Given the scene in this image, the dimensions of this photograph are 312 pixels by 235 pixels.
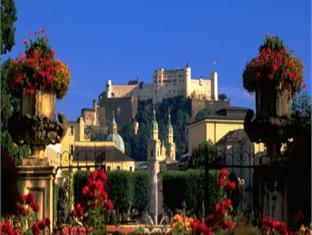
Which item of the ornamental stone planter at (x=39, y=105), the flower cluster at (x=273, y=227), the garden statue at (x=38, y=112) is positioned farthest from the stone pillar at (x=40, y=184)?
the flower cluster at (x=273, y=227)

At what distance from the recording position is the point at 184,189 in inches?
2450

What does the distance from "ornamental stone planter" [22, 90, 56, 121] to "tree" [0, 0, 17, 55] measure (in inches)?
360

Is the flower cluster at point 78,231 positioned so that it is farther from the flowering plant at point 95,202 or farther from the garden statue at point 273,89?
the garden statue at point 273,89

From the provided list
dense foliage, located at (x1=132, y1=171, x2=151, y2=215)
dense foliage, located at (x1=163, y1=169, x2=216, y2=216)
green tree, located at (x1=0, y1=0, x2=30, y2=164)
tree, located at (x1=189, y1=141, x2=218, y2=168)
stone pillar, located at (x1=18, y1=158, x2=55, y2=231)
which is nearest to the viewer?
stone pillar, located at (x1=18, y1=158, x2=55, y2=231)

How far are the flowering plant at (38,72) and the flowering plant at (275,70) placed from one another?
3598 mm

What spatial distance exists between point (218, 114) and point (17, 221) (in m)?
97.3

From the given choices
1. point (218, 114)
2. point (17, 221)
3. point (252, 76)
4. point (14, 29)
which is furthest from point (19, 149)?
Answer: point (218, 114)

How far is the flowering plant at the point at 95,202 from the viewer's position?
11.3 m

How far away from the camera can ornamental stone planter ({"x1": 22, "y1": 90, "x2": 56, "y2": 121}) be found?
608 inches

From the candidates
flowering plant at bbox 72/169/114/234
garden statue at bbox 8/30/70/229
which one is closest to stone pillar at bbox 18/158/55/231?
garden statue at bbox 8/30/70/229

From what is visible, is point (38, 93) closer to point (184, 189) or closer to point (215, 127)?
point (184, 189)

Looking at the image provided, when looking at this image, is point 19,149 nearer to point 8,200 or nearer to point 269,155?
point 269,155

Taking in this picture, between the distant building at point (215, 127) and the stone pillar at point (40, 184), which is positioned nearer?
the stone pillar at point (40, 184)

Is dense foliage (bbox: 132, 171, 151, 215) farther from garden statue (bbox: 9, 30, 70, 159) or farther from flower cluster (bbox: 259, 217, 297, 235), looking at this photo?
flower cluster (bbox: 259, 217, 297, 235)
